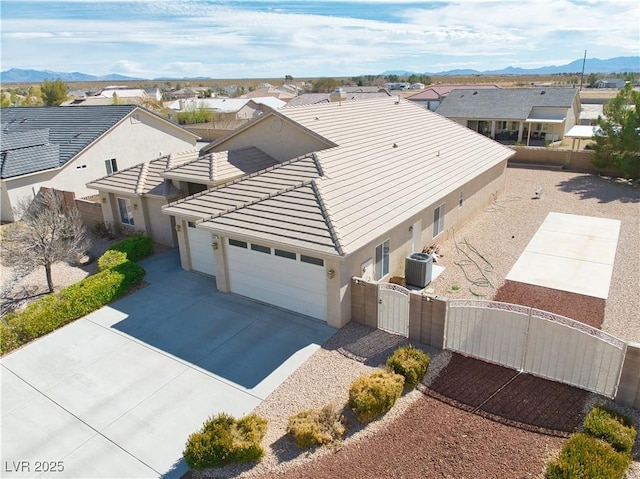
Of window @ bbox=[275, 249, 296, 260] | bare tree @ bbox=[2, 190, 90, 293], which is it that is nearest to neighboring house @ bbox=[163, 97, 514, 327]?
window @ bbox=[275, 249, 296, 260]

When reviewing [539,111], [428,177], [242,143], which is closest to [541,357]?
[428,177]

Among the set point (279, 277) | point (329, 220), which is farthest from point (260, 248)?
point (329, 220)

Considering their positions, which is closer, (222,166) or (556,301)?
(556,301)

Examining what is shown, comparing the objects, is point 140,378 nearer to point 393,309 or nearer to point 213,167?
point 393,309

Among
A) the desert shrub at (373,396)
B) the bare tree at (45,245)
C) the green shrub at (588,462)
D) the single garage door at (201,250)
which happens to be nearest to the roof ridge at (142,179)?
the bare tree at (45,245)

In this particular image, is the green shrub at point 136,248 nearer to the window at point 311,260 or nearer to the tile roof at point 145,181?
the tile roof at point 145,181

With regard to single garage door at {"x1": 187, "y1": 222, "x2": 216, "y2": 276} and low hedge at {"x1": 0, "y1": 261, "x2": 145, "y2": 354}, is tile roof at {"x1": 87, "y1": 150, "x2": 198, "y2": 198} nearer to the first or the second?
single garage door at {"x1": 187, "y1": 222, "x2": 216, "y2": 276}
